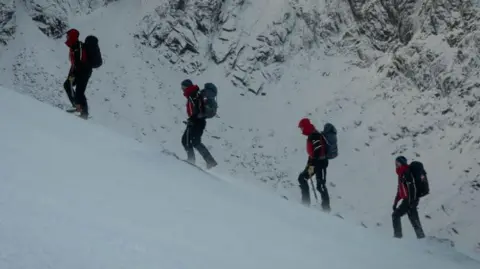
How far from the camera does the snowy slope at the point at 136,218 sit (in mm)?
3352

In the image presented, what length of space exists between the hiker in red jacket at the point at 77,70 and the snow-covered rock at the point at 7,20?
15066 millimetres

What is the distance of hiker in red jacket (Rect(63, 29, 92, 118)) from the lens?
9.10m

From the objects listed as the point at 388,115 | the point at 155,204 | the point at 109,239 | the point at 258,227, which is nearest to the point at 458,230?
the point at 388,115

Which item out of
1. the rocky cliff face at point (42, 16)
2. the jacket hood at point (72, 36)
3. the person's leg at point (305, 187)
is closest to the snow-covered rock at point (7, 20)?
the rocky cliff face at point (42, 16)

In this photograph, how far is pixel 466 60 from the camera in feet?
52.4

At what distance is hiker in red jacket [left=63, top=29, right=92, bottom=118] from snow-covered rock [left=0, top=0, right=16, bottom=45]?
15.1 m

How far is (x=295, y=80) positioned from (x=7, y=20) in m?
12.9

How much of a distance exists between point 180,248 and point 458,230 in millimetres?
10891

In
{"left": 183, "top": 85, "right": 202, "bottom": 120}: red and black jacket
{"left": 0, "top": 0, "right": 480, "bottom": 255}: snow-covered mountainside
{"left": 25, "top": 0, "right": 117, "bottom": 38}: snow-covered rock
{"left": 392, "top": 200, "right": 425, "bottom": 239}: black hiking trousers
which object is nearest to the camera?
{"left": 183, "top": 85, "right": 202, "bottom": 120}: red and black jacket

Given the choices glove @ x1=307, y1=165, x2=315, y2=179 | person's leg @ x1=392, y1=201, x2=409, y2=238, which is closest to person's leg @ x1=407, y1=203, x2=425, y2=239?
person's leg @ x1=392, y1=201, x2=409, y2=238

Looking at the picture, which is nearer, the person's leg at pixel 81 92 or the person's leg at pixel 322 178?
the person's leg at pixel 81 92

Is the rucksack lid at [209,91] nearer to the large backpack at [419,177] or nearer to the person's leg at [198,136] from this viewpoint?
the person's leg at [198,136]

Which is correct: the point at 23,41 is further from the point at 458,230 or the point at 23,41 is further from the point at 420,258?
the point at 420,258

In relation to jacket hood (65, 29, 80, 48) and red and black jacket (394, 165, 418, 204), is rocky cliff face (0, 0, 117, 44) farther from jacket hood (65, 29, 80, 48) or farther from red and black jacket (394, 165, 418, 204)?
red and black jacket (394, 165, 418, 204)
